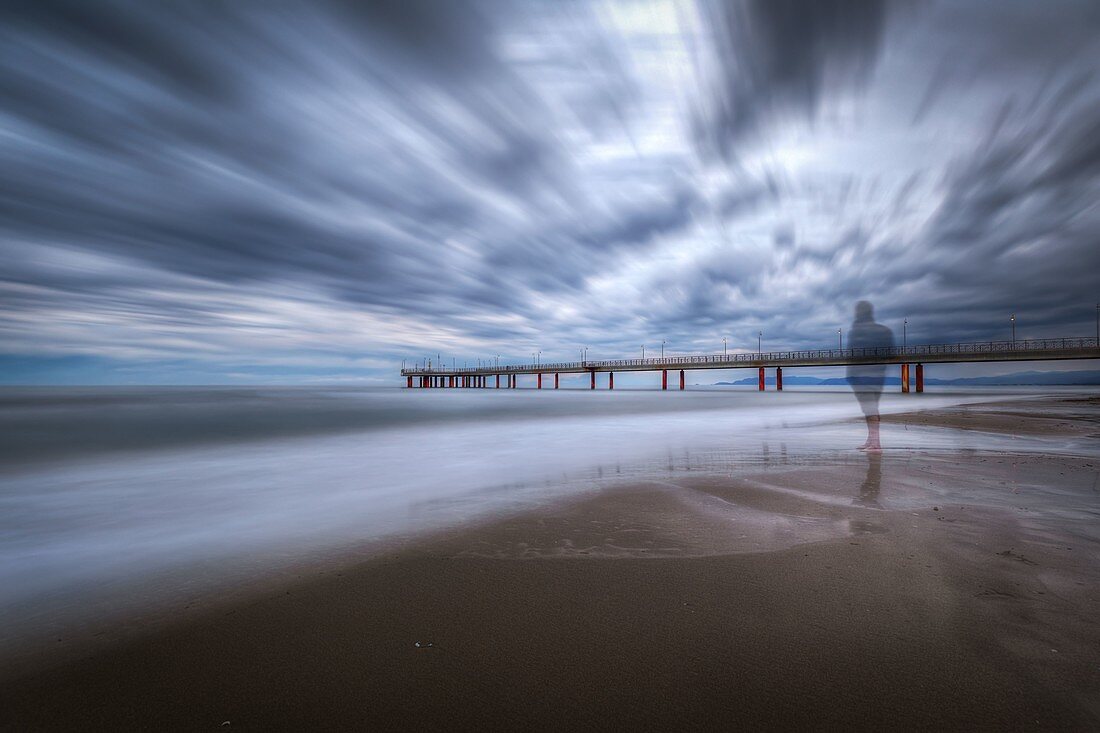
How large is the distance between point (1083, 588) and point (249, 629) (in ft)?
18.5

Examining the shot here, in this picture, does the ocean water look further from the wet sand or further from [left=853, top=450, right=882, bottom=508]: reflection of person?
[left=853, top=450, right=882, bottom=508]: reflection of person

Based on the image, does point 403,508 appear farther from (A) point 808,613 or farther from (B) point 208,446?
(B) point 208,446

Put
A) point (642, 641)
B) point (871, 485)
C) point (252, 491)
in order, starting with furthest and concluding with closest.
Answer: point (252, 491) < point (871, 485) < point (642, 641)

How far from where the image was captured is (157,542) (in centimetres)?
517

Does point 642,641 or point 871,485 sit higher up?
point 642,641

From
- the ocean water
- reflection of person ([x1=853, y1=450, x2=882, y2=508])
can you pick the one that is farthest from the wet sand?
the ocean water

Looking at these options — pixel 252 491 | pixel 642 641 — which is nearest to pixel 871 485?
pixel 642 641

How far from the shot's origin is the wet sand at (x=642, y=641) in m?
2.18

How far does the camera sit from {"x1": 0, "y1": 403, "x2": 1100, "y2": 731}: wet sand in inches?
85.9

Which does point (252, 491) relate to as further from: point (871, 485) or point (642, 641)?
point (871, 485)

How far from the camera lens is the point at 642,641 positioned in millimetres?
2730

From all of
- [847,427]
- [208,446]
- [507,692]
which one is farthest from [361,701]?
[847,427]

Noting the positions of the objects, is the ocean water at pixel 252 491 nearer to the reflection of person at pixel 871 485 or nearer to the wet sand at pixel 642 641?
the wet sand at pixel 642 641

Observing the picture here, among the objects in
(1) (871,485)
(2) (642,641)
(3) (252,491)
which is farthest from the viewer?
(3) (252,491)
